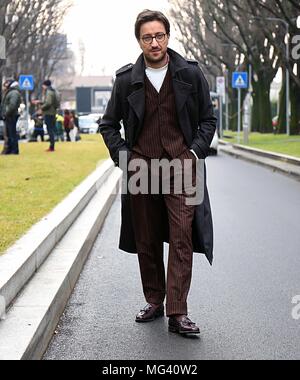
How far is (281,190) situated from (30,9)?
90.9 feet

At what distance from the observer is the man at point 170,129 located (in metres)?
4.89

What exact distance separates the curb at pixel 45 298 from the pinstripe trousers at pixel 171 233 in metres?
0.74

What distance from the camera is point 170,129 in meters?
4.92

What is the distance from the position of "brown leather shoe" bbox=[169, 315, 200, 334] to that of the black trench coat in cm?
43

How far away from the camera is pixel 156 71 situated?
496 cm

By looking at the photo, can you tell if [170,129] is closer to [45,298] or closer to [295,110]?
[45,298]

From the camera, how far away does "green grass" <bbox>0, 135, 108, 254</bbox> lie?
805cm

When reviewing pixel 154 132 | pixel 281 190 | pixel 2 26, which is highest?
pixel 2 26

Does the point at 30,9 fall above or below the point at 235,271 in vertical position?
above

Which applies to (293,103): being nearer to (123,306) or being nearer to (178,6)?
(178,6)

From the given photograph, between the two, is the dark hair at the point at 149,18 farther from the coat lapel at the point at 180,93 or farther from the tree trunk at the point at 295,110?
the tree trunk at the point at 295,110

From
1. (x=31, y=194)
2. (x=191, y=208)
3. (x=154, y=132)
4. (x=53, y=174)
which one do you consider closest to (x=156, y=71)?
(x=154, y=132)

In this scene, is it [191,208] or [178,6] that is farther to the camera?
[178,6]

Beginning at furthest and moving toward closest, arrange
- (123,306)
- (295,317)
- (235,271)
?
1. (235,271)
2. (123,306)
3. (295,317)
